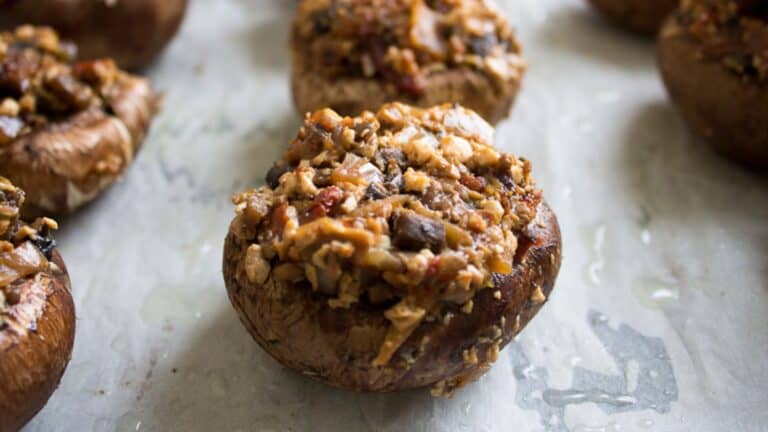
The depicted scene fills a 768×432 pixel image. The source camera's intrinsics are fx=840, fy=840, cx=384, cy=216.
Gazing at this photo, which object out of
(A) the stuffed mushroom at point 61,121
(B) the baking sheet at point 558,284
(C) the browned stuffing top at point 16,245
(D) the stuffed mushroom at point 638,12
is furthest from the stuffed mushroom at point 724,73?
(C) the browned stuffing top at point 16,245

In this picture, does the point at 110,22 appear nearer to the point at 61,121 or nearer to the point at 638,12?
the point at 61,121

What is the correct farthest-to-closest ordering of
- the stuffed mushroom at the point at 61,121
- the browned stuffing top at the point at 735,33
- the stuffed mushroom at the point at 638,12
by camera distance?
the stuffed mushroom at the point at 638,12, the browned stuffing top at the point at 735,33, the stuffed mushroom at the point at 61,121

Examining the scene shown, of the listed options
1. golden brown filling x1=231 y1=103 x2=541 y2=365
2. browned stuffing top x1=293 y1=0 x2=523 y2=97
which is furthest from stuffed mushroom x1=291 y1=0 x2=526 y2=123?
golden brown filling x1=231 y1=103 x2=541 y2=365

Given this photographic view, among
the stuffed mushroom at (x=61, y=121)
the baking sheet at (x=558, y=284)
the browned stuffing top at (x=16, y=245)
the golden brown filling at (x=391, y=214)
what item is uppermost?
the golden brown filling at (x=391, y=214)

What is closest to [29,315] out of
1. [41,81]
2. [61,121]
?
[61,121]

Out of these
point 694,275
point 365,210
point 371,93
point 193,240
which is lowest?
point 193,240

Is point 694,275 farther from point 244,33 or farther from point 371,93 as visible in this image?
point 244,33

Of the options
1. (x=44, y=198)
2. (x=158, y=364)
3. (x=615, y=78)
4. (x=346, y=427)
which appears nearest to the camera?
(x=346, y=427)

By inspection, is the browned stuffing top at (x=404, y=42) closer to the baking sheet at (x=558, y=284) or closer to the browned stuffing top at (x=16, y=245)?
the baking sheet at (x=558, y=284)

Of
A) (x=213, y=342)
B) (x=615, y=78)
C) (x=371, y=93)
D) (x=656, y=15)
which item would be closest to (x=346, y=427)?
(x=213, y=342)
